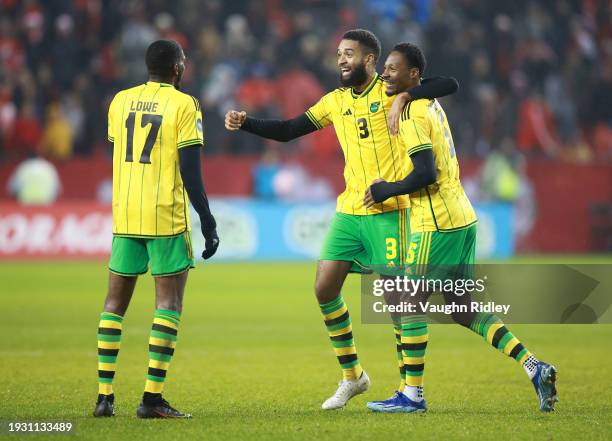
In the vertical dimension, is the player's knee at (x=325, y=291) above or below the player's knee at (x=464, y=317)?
above

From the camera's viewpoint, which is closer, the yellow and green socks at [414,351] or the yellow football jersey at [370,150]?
the yellow and green socks at [414,351]

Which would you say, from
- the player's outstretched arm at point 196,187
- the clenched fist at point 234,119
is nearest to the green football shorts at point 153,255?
the player's outstretched arm at point 196,187

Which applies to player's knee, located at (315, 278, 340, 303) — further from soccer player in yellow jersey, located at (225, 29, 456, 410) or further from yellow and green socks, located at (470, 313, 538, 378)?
yellow and green socks, located at (470, 313, 538, 378)

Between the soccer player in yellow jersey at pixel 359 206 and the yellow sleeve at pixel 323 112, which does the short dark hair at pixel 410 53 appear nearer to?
the soccer player in yellow jersey at pixel 359 206

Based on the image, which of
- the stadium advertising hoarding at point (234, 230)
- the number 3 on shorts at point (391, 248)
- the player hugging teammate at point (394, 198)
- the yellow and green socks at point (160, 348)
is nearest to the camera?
the yellow and green socks at point (160, 348)

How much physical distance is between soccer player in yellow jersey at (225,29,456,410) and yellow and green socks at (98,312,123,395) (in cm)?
137

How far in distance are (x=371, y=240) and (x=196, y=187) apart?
134cm

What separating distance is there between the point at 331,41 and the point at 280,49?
126cm

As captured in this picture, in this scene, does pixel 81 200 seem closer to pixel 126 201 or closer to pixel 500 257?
pixel 500 257

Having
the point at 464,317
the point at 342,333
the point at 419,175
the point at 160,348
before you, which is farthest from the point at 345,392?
the point at 419,175

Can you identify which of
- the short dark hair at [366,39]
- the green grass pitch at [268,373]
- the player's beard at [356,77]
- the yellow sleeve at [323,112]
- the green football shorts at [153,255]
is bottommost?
the green grass pitch at [268,373]

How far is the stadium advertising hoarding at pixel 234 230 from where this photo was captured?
65.4 feet

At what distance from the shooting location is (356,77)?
7.64 metres

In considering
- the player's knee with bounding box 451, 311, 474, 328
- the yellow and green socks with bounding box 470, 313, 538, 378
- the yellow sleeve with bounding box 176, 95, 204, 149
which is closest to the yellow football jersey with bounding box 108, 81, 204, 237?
the yellow sleeve with bounding box 176, 95, 204, 149
